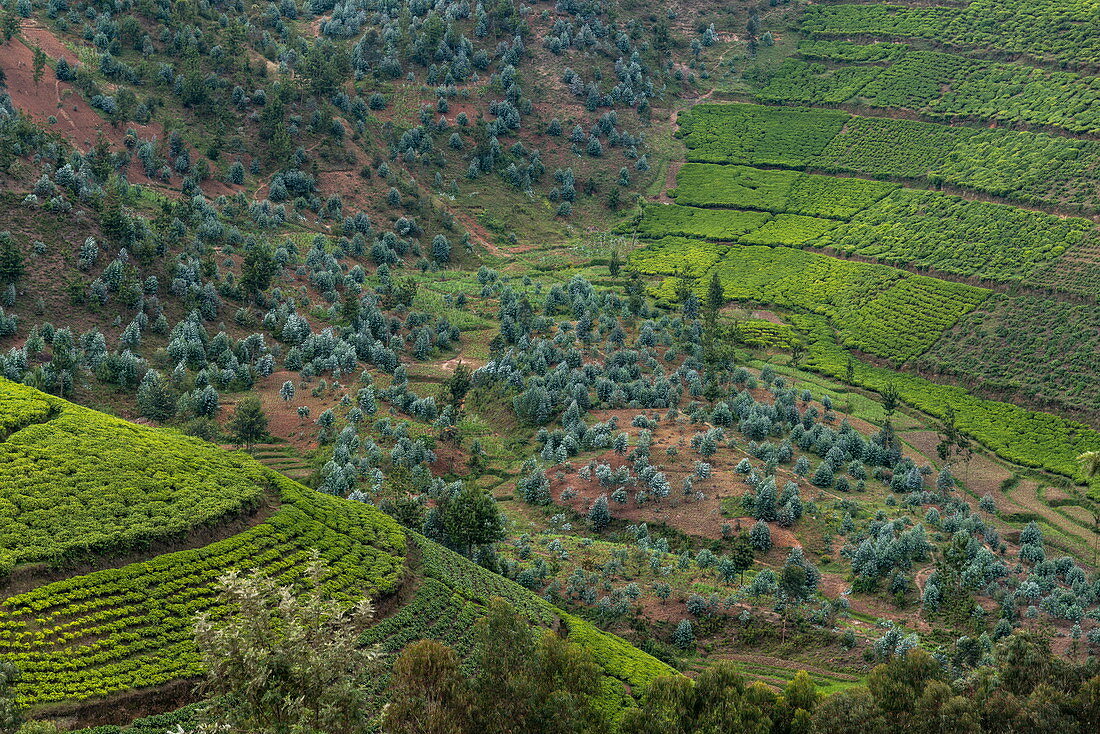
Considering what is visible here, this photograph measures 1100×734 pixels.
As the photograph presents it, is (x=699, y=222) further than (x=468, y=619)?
Yes

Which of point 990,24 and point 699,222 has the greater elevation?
point 990,24

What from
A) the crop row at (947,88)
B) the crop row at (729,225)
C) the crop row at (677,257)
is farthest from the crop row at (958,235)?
the crop row at (947,88)

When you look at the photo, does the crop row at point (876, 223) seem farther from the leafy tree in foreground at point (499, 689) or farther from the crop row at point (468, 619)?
the leafy tree in foreground at point (499, 689)

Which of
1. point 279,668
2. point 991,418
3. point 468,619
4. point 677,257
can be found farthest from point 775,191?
point 279,668

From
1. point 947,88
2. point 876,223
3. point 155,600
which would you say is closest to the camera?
point 155,600

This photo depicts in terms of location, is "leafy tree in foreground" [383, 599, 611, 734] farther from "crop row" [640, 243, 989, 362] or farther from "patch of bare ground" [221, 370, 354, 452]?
"crop row" [640, 243, 989, 362]

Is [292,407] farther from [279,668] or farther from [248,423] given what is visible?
[279,668]

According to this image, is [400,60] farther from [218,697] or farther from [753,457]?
[218,697]
